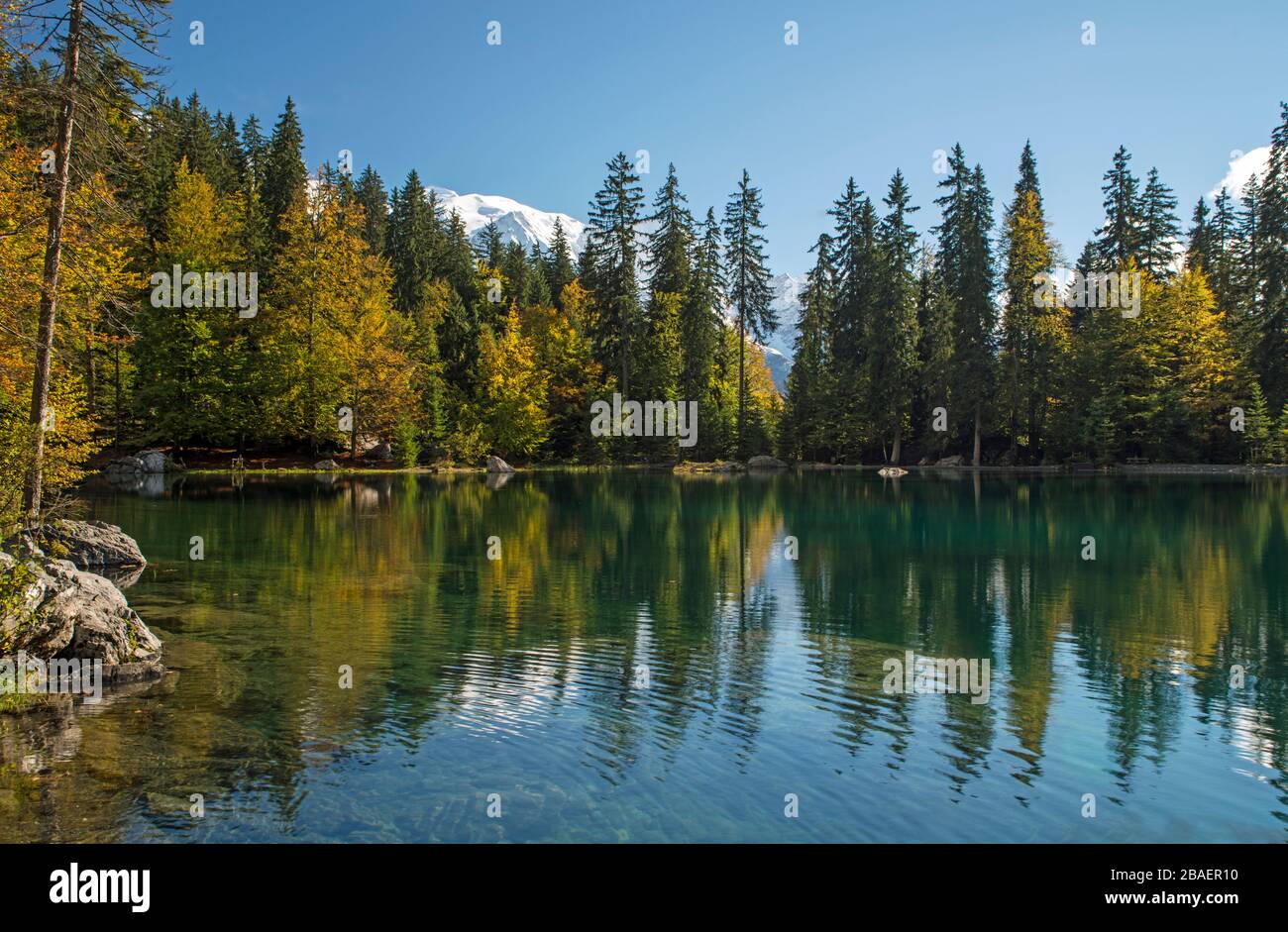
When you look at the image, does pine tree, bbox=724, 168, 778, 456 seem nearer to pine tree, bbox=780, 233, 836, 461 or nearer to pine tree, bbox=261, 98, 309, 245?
pine tree, bbox=780, 233, 836, 461

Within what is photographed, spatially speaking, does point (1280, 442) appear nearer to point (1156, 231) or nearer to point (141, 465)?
point (1156, 231)

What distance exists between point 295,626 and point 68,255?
11.5 m

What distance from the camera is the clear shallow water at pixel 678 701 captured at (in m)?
7.81

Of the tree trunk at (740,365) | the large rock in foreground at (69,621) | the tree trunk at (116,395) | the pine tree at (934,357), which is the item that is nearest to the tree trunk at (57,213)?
the large rock in foreground at (69,621)

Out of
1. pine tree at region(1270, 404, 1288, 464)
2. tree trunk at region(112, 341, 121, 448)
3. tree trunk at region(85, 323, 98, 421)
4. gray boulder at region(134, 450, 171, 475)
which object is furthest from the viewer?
pine tree at region(1270, 404, 1288, 464)

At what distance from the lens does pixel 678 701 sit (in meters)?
11.2

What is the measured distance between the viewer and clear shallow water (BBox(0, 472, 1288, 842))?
25.6ft

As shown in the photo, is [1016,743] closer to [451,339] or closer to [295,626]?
[295,626]

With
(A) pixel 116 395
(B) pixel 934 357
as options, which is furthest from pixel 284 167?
(B) pixel 934 357

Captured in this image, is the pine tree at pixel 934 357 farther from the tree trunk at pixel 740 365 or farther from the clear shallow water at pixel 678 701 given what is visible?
the clear shallow water at pixel 678 701

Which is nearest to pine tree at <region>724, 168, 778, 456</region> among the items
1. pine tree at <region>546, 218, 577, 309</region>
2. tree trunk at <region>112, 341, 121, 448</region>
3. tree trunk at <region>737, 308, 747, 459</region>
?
tree trunk at <region>737, 308, 747, 459</region>

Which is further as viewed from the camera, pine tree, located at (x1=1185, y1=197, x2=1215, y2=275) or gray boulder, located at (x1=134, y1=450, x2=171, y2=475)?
pine tree, located at (x1=1185, y1=197, x2=1215, y2=275)
